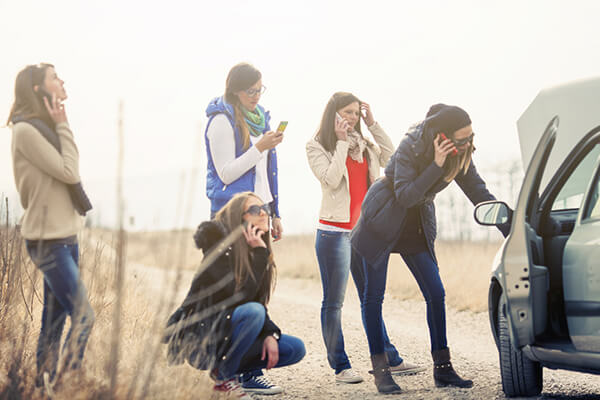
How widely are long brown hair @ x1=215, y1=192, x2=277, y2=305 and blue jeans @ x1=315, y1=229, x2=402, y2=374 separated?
104 centimetres

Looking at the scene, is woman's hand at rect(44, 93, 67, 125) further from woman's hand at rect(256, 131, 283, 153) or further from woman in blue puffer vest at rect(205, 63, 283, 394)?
woman's hand at rect(256, 131, 283, 153)

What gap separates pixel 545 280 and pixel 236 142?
223 cm

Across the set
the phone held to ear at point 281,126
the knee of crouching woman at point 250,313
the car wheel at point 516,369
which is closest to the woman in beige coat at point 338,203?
the phone held to ear at point 281,126

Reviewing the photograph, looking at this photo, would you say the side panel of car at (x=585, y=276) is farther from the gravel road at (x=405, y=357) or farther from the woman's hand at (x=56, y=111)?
the woman's hand at (x=56, y=111)

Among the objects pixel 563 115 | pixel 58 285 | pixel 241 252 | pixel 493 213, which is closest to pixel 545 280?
pixel 493 213

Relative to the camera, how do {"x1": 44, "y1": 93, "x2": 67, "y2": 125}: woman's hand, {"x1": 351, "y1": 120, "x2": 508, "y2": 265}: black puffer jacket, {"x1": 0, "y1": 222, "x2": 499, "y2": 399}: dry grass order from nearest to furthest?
{"x1": 0, "y1": 222, "x2": 499, "y2": 399}: dry grass < {"x1": 44, "y1": 93, "x2": 67, "y2": 125}: woman's hand < {"x1": 351, "y1": 120, "x2": 508, "y2": 265}: black puffer jacket

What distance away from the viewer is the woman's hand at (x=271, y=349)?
4363 mm

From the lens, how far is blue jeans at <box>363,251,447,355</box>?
Answer: 521 cm

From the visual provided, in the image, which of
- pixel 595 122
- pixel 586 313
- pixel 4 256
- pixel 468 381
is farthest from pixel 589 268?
pixel 595 122

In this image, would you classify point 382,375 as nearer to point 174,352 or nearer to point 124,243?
point 174,352

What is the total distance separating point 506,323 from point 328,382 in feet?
5.33

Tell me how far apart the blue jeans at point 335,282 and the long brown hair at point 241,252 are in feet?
3.41

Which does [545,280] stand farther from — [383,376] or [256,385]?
[256,385]

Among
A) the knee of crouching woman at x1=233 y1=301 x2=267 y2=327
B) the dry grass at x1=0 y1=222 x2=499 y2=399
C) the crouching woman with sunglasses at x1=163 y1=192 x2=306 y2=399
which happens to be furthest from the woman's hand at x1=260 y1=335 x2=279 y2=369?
the dry grass at x1=0 y1=222 x2=499 y2=399
